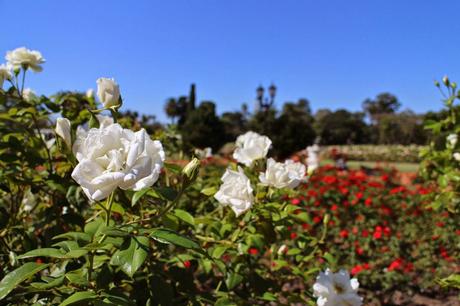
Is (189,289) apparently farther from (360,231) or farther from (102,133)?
(360,231)

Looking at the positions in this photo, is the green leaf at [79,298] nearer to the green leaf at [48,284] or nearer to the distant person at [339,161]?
the green leaf at [48,284]

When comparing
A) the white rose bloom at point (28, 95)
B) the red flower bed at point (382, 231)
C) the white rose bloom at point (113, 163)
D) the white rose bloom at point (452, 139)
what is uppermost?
the white rose bloom at point (28, 95)

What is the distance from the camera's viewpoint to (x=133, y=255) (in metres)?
0.68

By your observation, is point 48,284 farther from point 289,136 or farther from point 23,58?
point 289,136

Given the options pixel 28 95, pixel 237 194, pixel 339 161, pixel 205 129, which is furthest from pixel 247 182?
pixel 205 129

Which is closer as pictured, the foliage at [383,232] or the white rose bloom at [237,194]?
the white rose bloom at [237,194]

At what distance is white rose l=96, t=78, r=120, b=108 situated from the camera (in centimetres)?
85

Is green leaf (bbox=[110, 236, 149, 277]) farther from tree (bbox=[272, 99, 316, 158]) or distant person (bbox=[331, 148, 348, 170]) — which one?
tree (bbox=[272, 99, 316, 158])

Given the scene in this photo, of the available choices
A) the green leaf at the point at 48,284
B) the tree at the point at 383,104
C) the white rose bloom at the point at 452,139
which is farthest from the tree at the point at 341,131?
the green leaf at the point at 48,284

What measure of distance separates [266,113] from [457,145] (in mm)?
12733

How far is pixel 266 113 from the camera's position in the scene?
576 inches

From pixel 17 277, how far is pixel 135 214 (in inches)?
16.7

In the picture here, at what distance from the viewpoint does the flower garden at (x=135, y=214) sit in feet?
→ 2.27

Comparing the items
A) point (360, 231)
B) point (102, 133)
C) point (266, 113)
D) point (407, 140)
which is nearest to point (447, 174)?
point (102, 133)
